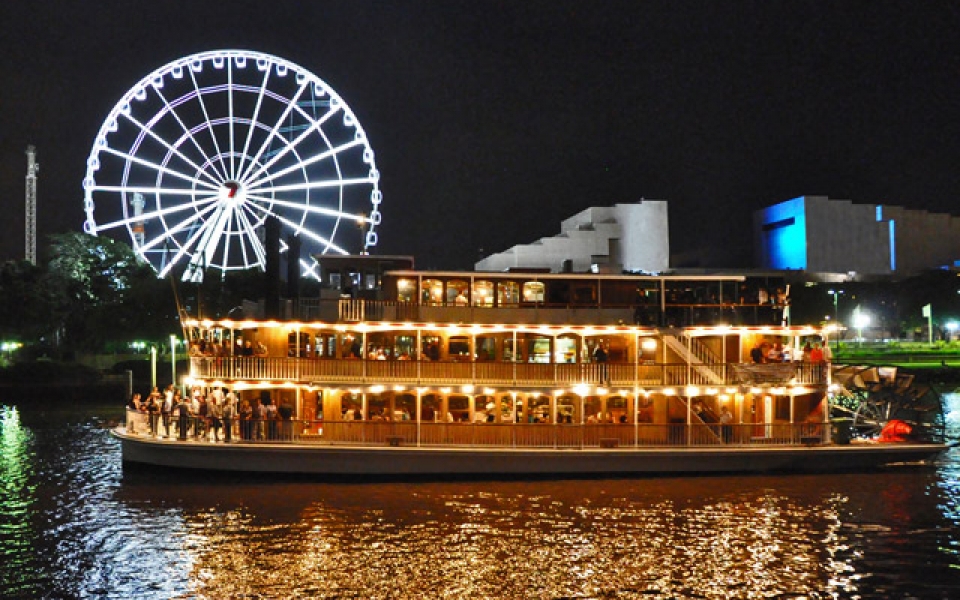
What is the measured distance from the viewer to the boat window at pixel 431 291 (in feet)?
94.4

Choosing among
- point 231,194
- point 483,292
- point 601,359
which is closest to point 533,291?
point 483,292

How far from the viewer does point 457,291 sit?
1146 inches

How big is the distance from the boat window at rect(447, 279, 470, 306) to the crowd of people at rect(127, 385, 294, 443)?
577 cm

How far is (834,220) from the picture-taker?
109 m

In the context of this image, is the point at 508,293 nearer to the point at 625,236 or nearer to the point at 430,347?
the point at 430,347

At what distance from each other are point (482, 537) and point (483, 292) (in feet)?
34.0

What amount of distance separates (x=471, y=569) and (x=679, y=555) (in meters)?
4.34

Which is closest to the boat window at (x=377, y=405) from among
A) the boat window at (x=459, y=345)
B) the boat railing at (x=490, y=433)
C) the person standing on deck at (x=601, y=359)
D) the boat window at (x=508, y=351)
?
the boat railing at (x=490, y=433)

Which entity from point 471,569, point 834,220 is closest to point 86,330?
point 471,569

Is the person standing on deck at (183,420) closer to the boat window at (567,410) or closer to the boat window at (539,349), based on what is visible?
the boat window at (539,349)

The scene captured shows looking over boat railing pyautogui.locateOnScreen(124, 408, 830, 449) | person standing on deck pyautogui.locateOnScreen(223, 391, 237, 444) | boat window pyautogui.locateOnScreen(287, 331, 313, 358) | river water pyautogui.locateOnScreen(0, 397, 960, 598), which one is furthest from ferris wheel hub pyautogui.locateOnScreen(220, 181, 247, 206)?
boat railing pyautogui.locateOnScreen(124, 408, 830, 449)

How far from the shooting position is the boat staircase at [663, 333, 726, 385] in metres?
27.5

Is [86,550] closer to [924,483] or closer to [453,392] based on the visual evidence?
[453,392]

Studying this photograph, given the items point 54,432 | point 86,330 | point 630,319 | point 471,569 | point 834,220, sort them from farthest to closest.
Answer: point 834,220
point 86,330
point 54,432
point 630,319
point 471,569
